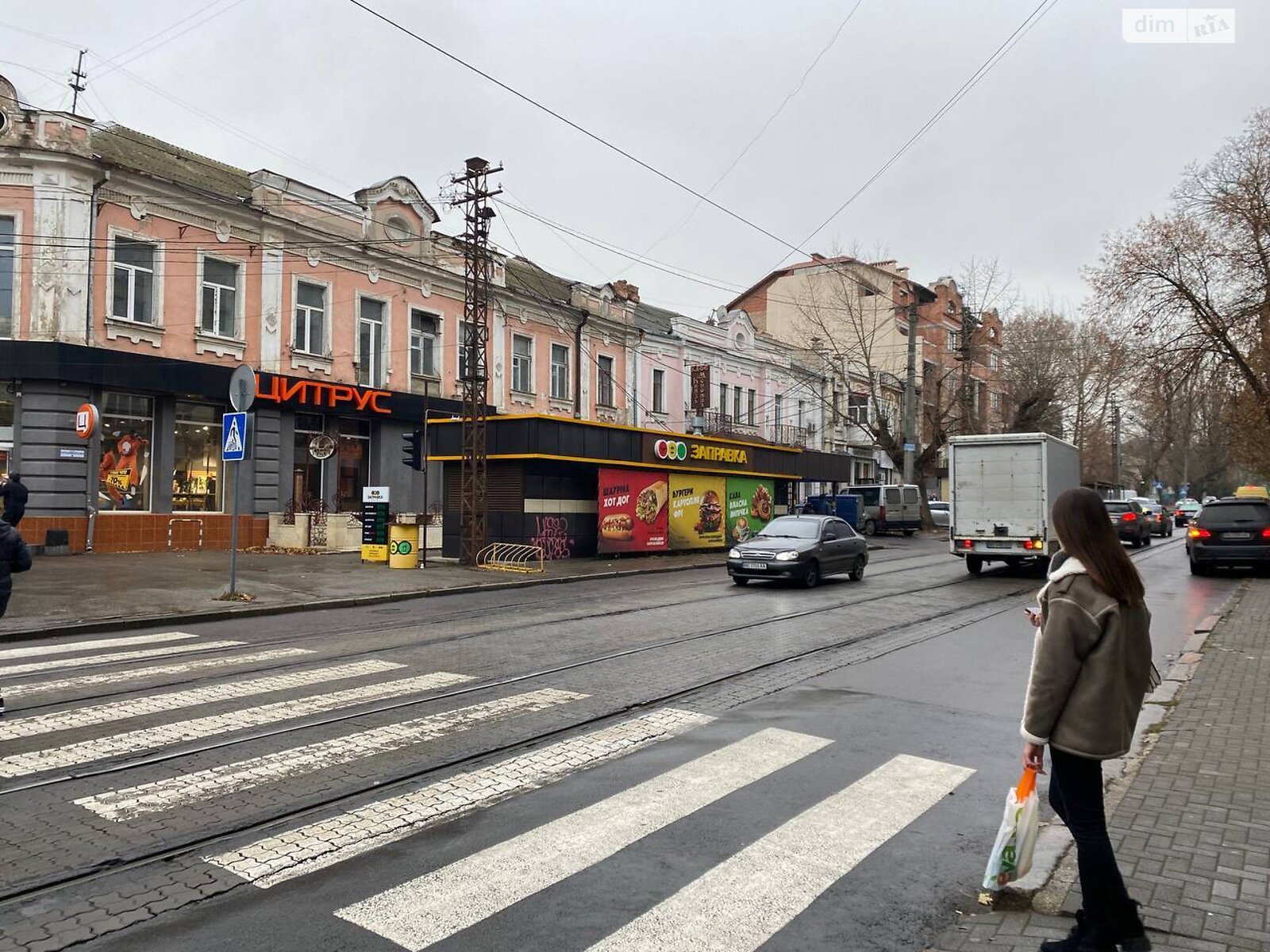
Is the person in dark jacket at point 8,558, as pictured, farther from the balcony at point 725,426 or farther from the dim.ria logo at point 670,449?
the balcony at point 725,426

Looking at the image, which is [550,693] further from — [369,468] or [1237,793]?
[369,468]

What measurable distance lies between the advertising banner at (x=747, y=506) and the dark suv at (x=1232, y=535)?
489 inches

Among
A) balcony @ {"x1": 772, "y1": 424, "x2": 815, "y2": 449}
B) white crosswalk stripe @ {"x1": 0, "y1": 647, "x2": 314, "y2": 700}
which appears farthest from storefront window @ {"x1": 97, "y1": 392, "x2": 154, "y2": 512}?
balcony @ {"x1": 772, "y1": 424, "x2": 815, "y2": 449}

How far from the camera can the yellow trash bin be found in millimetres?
20453

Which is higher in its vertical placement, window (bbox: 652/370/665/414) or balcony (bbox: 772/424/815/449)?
window (bbox: 652/370/665/414)

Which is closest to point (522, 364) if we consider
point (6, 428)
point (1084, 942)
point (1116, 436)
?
point (6, 428)

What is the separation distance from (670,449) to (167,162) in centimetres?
1590

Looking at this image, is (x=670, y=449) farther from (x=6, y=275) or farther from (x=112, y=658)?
(x=112, y=658)

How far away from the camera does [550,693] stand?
7.74 meters

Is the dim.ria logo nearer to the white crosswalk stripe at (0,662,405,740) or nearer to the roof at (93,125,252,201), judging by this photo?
the roof at (93,125,252,201)

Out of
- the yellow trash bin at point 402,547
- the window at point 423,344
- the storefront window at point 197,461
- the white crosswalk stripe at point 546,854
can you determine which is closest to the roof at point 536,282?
the window at point 423,344

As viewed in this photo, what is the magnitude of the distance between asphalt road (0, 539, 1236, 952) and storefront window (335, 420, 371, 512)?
1701 cm

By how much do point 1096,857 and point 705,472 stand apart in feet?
80.4

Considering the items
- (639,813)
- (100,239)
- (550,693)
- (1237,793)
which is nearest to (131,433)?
(100,239)
